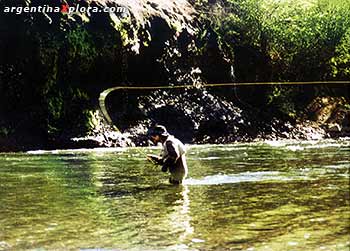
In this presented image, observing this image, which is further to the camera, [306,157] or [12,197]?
[306,157]

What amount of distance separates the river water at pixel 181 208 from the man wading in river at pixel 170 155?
27 centimetres

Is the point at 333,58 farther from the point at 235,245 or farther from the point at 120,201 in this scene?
the point at 235,245

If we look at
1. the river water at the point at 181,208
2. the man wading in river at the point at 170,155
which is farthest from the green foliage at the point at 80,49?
the man wading in river at the point at 170,155

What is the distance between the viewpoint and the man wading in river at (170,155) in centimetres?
1208

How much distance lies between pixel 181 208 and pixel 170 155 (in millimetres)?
2807

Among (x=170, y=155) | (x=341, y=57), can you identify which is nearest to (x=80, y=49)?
(x=341, y=57)

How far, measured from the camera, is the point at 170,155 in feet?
39.9

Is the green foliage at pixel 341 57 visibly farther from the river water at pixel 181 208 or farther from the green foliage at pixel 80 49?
the river water at pixel 181 208

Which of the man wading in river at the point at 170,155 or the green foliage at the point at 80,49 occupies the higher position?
the green foliage at the point at 80,49

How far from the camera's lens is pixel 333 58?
1513 inches

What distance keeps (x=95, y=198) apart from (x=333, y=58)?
98.7 ft

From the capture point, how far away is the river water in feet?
23.4

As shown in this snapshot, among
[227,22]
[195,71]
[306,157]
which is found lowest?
[306,157]

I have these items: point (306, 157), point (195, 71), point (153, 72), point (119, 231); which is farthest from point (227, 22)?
point (119, 231)
